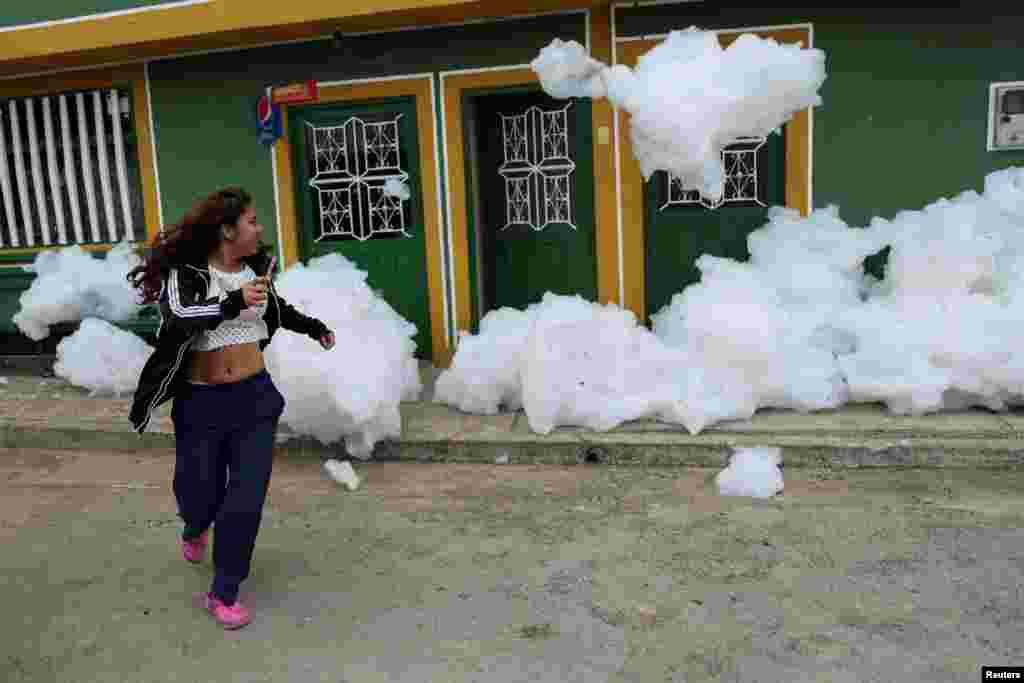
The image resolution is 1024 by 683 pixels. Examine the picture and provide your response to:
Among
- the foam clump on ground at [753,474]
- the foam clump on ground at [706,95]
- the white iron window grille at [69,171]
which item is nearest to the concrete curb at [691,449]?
the foam clump on ground at [753,474]

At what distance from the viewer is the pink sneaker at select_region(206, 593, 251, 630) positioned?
3508 mm

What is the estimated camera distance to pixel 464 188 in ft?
23.3

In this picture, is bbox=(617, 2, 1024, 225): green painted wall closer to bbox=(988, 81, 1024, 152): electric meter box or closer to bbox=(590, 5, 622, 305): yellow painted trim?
bbox=(988, 81, 1024, 152): electric meter box

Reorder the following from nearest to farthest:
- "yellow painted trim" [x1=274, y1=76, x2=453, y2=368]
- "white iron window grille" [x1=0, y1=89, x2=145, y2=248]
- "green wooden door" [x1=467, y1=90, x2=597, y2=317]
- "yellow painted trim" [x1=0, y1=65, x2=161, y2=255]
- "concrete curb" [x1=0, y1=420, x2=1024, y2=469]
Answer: "concrete curb" [x1=0, y1=420, x2=1024, y2=469]
"green wooden door" [x1=467, y1=90, x2=597, y2=317]
"yellow painted trim" [x1=274, y1=76, x2=453, y2=368]
"yellow painted trim" [x1=0, y1=65, x2=161, y2=255]
"white iron window grille" [x1=0, y1=89, x2=145, y2=248]

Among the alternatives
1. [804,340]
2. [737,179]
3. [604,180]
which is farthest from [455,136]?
[804,340]

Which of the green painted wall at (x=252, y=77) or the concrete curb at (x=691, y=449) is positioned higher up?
the green painted wall at (x=252, y=77)

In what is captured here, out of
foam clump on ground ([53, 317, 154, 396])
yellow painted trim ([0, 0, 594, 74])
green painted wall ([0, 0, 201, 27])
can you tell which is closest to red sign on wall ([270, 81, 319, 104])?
yellow painted trim ([0, 0, 594, 74])

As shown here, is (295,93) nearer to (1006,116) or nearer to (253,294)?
(253,294)

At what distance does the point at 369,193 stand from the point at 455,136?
891mm

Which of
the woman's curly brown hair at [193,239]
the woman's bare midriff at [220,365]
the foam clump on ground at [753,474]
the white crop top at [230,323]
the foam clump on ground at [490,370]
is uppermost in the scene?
the woman's curly brown hair at [193,239]

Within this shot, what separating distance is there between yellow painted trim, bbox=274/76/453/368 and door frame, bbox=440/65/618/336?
122mm

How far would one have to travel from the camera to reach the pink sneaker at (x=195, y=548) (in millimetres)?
4059

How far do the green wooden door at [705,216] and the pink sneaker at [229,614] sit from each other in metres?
4.19

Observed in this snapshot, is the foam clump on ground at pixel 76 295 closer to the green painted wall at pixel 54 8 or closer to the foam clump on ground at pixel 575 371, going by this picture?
the green painted wall at pixel 54 8
